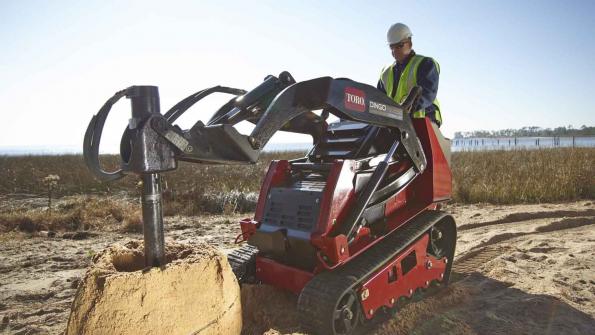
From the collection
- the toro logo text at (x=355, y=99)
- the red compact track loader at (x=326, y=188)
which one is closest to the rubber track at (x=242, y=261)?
the red compact track loader at (x=326, y=188)

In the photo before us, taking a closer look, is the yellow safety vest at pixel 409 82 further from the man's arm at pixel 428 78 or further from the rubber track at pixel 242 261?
the rubber track at pixel 242 261

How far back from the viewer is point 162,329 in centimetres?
200

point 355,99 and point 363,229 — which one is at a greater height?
point 355,99

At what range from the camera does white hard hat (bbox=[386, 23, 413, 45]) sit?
490 cm

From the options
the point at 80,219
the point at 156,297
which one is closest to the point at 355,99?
the point at 156,297

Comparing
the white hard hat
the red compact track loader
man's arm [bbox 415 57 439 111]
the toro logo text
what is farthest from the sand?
the white hard hat

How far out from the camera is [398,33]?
4.91 metres

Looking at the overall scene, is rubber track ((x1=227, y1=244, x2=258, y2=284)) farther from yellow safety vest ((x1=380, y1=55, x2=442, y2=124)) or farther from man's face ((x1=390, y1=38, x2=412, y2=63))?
man's face ((x1=390, y1=38, x2=412, y2=63))

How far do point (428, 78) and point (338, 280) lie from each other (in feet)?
8.31

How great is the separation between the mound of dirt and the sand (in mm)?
703

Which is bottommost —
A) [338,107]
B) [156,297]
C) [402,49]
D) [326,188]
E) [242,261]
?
[242,261]

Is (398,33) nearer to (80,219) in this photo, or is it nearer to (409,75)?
(409,75)

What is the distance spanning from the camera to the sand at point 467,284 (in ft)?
11.1

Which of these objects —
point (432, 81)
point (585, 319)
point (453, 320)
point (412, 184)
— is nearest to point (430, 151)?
point (412, 184)
